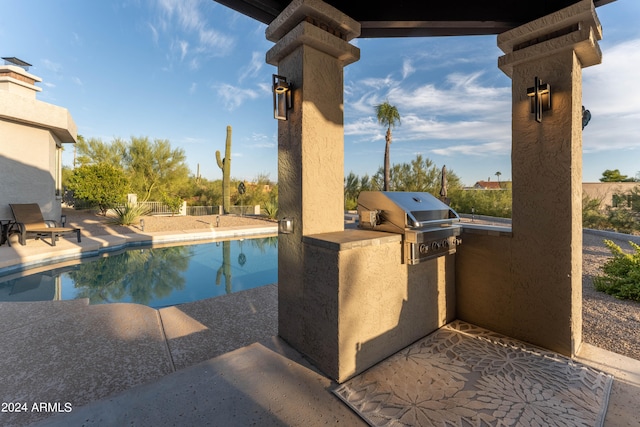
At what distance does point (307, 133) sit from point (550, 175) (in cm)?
218

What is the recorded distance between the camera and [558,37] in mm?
2230

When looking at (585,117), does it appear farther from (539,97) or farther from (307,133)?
(307,133)

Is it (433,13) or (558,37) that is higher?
(433,13)

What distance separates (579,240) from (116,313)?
524 cm

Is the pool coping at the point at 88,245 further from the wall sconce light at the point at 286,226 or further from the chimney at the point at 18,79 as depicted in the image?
the wall sconce light at the point at 286,226

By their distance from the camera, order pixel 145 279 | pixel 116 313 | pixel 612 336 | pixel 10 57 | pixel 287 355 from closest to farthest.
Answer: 1. pixel 287 355
2. pixel 612 336
3. pixel 116 313
4. pixel 145 279
5. pixel 10 57

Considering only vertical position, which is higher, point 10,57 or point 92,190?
point 10,57

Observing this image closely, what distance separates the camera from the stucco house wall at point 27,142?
8.29 meters

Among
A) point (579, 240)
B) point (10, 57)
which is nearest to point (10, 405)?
point (579, 240)

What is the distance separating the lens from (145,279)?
5871 mm

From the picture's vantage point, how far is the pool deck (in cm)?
163

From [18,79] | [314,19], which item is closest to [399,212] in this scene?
[314,19]

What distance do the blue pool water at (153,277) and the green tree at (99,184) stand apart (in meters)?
7.41

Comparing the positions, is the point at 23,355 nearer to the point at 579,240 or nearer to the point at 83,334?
the point at 83,334
